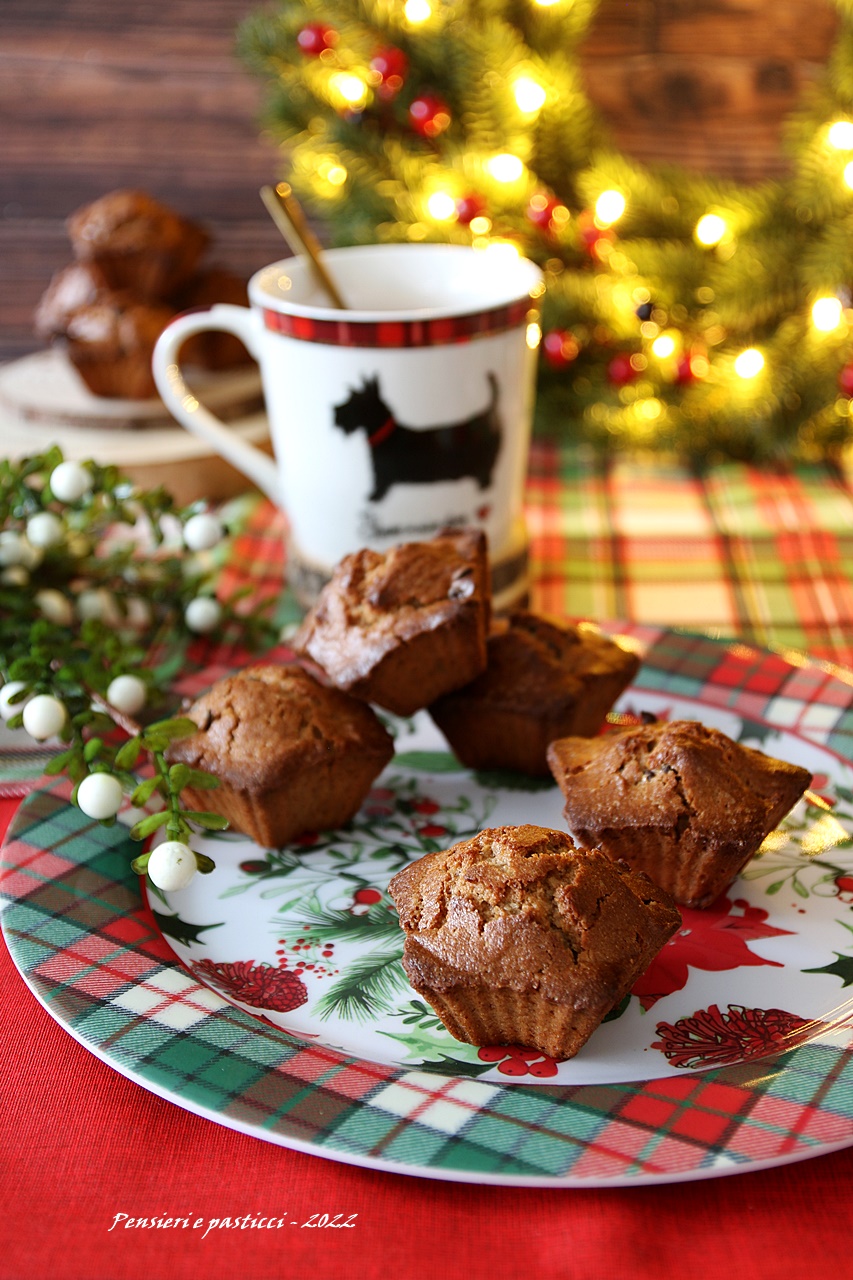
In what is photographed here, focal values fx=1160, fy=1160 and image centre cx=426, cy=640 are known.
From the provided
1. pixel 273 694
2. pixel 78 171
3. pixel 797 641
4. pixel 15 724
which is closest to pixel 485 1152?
pixel 273 694

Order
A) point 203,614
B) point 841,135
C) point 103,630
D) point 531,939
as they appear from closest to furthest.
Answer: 1. point 531,939
2. point 103,630
3. point 203,614
4. point 841,135

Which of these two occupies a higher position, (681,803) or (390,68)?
(390,68)

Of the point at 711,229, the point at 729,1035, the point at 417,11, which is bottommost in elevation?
the point at 729,1035

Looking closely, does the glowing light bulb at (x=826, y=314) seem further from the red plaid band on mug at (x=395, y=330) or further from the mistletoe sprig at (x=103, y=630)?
the mistletoe sprig at (x=103, y=630)

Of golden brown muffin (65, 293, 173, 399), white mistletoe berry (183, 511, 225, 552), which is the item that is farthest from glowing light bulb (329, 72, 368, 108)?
white mistletoe berry (183, 511, 225, 552)

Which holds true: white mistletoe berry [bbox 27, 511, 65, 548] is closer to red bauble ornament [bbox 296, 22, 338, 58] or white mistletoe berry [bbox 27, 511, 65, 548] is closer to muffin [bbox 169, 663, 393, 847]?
muffin [bbox 169, 663, 393, 847]

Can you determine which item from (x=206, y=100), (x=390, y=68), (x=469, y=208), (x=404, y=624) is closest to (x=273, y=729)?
(x=404, y=624)

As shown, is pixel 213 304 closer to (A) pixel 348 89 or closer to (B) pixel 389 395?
(A) pixel 348 89

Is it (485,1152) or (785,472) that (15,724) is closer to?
(485,1152)
